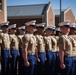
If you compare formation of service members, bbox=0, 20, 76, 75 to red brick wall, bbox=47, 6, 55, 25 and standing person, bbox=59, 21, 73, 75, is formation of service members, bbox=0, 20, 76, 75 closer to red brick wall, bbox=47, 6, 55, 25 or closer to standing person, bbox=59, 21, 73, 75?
standing person, bbox=59, 21, 73, 75

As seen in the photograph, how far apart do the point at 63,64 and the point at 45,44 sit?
2.29 metres

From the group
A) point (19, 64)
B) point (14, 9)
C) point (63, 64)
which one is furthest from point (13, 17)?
point (63, 64)

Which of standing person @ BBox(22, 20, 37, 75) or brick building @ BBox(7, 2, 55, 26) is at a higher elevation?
brick building @ BBox(7, 2, 55, 26)

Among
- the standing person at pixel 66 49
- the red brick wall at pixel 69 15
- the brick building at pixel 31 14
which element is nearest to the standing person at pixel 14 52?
the standing person at pixel 66 49

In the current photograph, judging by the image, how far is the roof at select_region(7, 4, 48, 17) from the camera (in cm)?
4401

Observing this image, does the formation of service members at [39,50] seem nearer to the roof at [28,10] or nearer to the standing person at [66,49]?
the standing person at [66,49]

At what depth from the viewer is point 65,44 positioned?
26.3 ft

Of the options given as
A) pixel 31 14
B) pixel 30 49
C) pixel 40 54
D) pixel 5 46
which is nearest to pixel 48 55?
pixel 40 54

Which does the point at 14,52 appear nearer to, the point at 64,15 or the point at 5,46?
the point at 5,46

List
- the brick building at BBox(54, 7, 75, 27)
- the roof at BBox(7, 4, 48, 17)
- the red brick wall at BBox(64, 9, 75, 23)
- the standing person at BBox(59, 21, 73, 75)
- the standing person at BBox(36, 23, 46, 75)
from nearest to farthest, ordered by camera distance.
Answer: the standing person at BBox(59, 21, 73, 75)
the standing person at BBox(36, 23, 46, 75)
the roof at BBox(7, 4, 48, 17)
the brick building at BBox(54, 7, 75, 27)
the red brick wall at BBox(64, 9, 75, 23)

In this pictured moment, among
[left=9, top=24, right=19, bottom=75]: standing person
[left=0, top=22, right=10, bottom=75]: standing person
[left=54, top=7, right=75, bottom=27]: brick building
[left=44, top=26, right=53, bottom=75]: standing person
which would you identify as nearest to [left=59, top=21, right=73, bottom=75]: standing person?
[left=44, top=26, right=53, bottom=75]: standing person

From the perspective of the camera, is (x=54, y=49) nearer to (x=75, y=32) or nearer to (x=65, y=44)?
(x=75, y=32)

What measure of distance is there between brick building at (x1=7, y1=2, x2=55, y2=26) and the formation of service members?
104ft

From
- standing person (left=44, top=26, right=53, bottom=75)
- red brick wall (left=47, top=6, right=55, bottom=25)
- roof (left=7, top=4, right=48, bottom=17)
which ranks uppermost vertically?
roof (left=7, top=4, right=48, bottom=17)
